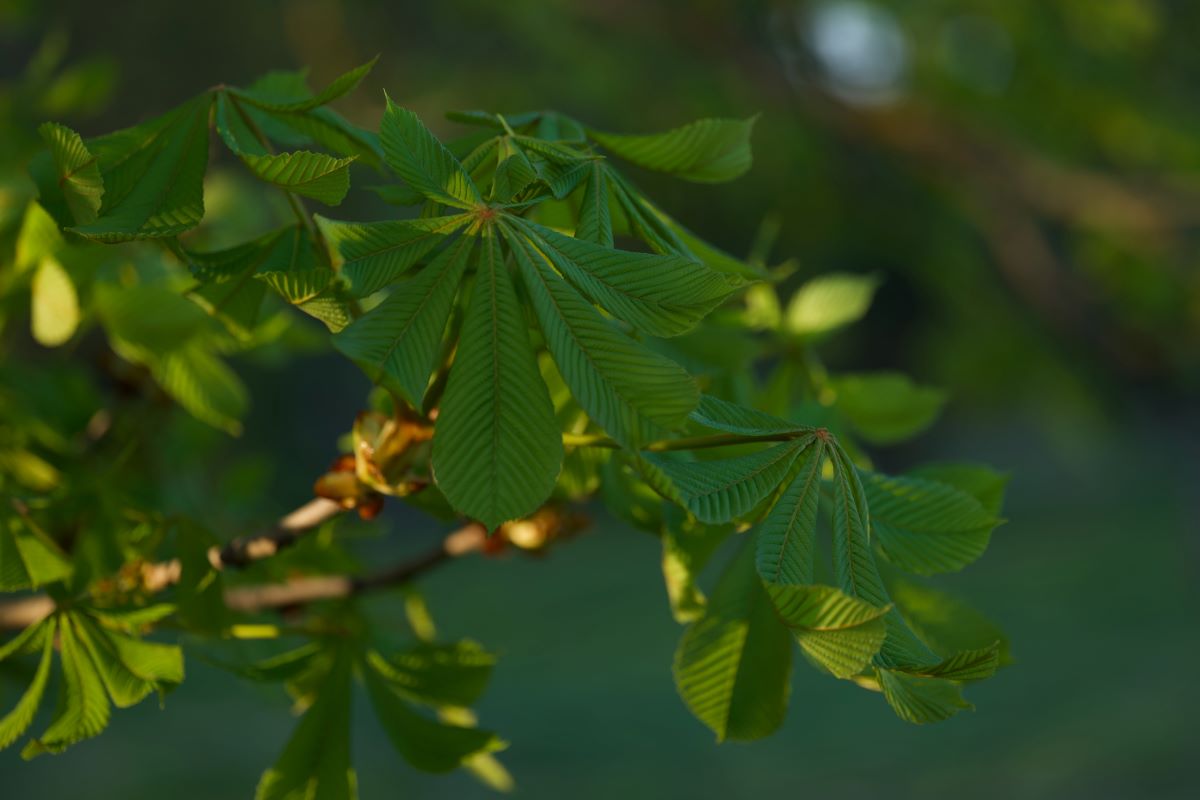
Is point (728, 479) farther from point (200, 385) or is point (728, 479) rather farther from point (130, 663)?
point (200, 385)

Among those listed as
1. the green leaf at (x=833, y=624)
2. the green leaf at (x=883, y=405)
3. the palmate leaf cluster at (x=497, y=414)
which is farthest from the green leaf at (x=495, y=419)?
the green leaf at (x=883, y=405)

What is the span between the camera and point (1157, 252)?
3.80 meters

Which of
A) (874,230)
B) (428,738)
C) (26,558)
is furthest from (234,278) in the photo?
(874,230)

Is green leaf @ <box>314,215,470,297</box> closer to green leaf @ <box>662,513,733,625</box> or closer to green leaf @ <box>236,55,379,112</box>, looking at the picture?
green leaf @ <box>236,55,379,112</box>

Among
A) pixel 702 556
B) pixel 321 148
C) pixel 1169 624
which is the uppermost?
pixel 321 148

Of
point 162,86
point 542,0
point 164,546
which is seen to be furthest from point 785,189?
point 164,546

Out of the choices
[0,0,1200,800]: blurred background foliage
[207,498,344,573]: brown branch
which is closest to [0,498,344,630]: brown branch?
[207,498,344,573]: brown branch

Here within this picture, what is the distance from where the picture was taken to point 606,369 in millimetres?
463

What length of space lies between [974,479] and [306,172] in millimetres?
391

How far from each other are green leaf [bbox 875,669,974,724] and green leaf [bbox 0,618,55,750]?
395 mm

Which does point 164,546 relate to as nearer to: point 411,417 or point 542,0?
point 411,417

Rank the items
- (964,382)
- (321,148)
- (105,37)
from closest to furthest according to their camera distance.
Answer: (321,148), (964,382), (105,37)

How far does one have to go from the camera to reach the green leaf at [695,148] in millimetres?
604

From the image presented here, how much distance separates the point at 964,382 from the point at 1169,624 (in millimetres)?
2674
